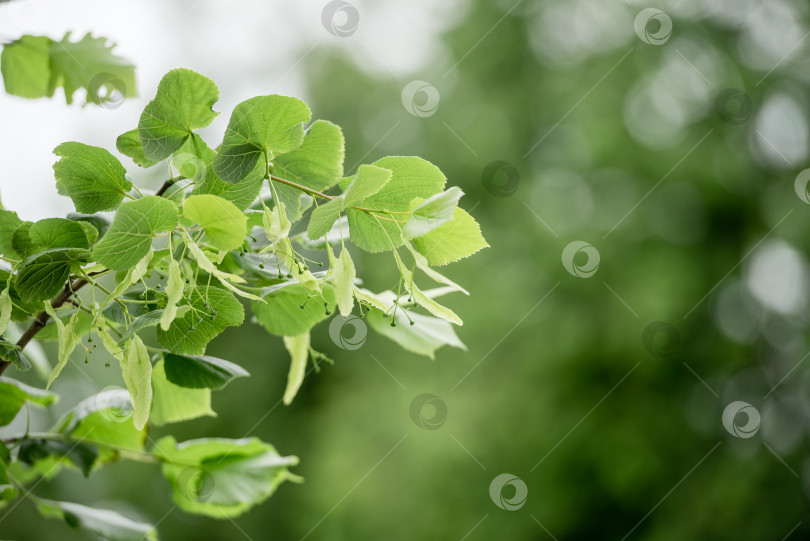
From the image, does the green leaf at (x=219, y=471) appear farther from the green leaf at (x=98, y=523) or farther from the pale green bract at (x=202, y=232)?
the pale green bract at (x=202, y=232)

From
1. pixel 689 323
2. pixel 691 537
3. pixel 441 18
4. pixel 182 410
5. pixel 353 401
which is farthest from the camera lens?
pixel 441 18

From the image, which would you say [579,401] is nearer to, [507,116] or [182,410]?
[507,116]

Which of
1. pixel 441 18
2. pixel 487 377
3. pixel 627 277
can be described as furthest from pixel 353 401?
pixel 441 18

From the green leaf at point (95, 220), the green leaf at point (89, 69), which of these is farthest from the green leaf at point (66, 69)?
the green leaf at point (95, 220)

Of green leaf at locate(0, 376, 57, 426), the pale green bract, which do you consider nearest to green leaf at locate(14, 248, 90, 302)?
the pale green bract

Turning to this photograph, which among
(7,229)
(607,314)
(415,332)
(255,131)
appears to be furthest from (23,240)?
(607,314)

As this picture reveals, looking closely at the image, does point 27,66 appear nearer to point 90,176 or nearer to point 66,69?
point 66,69

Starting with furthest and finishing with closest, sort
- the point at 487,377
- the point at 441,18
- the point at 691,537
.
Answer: the point at 441,18, the point at 487,377, the point at 691,537
